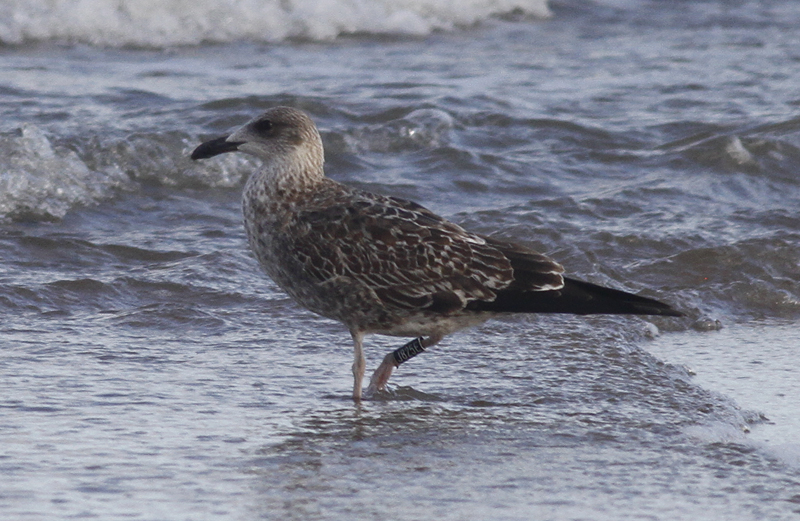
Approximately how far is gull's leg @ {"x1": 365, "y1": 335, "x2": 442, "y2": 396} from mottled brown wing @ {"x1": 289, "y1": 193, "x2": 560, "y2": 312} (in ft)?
0.86

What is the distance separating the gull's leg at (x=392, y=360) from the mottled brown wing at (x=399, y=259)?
0.86ft

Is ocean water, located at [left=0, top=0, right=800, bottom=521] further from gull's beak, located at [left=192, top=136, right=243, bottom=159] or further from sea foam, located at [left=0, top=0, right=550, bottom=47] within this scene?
gull's beak, located at [left=192, top=136, right=243, bottom=159]

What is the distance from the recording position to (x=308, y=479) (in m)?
4.19

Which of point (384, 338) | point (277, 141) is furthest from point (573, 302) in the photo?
point (277, 141)

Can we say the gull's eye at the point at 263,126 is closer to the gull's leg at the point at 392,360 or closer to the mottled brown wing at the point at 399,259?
the mottled brown wing at the point at 399,259

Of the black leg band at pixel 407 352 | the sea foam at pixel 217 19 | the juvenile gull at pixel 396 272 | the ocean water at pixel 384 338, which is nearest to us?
the ocean water at pixel 384 338

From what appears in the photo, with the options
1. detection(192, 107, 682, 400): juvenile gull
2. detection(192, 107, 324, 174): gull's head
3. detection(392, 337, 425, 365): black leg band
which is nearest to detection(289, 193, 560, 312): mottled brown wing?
detection(192, 107, 682, 400): juvenile gull

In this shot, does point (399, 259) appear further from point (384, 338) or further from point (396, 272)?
point (384, 338)

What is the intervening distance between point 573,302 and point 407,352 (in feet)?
2.52

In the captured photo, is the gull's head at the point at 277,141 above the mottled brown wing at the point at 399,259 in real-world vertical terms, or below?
above

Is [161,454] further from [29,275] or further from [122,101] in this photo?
[122,101]

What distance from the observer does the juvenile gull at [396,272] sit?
17.2 ft

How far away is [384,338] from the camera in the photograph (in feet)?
20.9

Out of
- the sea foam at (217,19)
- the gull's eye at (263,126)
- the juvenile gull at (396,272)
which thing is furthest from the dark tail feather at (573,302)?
the sea foam at (217,19)
